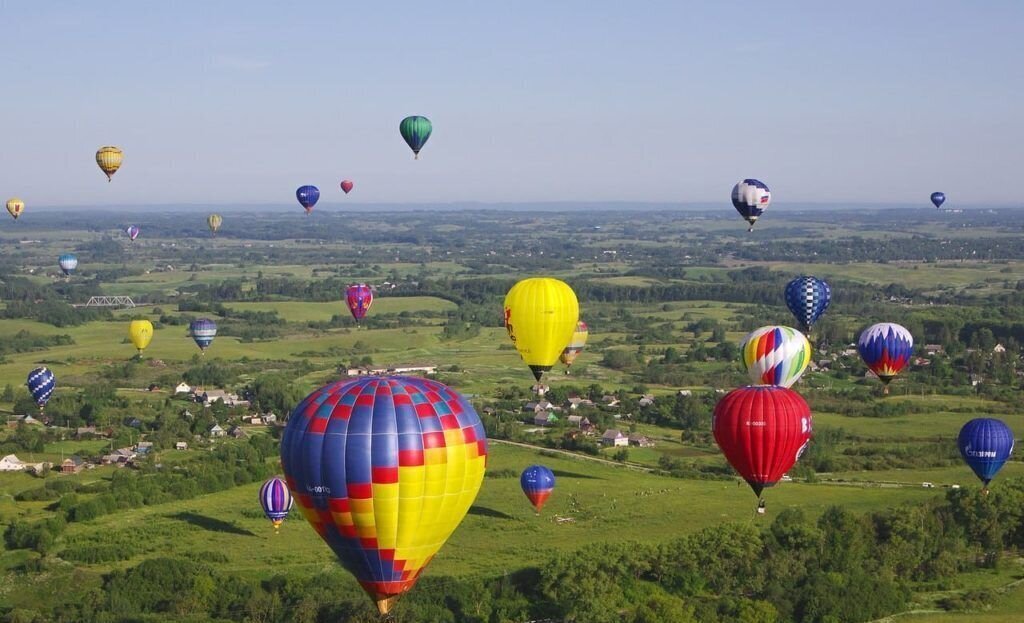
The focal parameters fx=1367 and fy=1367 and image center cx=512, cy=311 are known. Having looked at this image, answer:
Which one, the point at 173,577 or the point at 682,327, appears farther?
Result: the point at 682,327

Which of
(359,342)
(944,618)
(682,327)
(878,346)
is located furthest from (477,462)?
(682,327)

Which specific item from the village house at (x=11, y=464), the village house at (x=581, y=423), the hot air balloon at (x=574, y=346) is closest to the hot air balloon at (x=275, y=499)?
the hot air balloon at (x=574, y=346)

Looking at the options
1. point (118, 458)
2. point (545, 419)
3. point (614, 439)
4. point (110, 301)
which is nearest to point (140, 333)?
point (118, 458)

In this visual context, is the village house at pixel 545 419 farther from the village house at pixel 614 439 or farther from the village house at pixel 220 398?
the village house at pixel 220 398

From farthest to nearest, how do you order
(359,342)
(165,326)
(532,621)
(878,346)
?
1. (165,326)
2. (359,342)
3. (878,346)
4. (532,621)

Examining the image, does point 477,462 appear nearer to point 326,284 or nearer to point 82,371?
point 82,371
